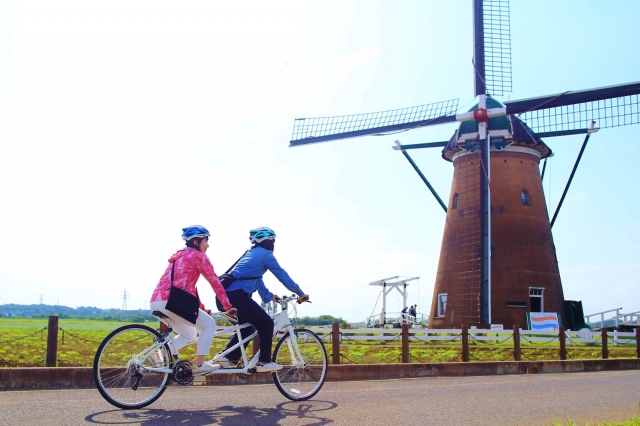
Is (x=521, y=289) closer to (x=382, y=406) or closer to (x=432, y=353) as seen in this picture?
(x=432, y=353)

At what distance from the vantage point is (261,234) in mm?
7367

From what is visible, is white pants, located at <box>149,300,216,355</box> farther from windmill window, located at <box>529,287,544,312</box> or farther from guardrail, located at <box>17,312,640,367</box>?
windmill window, located at <box>529,287,544,312</box>

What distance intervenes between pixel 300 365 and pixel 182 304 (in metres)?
1.75

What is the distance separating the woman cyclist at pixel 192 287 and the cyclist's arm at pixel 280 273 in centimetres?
77

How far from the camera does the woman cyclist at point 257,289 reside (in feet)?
22.8

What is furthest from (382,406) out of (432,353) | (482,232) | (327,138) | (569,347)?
(327,138)

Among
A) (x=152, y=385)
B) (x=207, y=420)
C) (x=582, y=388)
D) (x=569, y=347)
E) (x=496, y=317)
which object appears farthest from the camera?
(x=496, y=317)

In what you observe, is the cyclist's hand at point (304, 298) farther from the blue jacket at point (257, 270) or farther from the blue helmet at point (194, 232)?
the blue helmet at point (194, 232)

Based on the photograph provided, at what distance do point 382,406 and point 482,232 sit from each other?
21787 mm

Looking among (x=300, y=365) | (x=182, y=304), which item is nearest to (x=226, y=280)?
(x=182, y=304)

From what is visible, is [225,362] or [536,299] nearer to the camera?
[225,362]

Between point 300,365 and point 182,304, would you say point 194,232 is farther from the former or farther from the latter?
point 300,365

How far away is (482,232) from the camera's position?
2791 cm

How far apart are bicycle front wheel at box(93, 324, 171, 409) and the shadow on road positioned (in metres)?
0.14
